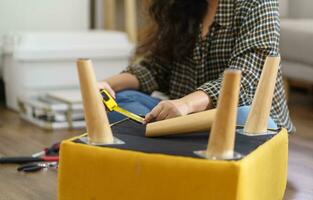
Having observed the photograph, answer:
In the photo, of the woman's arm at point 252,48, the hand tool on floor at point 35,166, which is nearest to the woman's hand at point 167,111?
the woman's arm at point 252,48

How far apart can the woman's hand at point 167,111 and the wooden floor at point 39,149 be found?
1.13ft

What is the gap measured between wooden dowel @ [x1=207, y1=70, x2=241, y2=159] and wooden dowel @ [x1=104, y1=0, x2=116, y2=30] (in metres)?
1.98

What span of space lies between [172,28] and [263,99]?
555 millimetres

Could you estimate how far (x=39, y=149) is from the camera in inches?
67.7

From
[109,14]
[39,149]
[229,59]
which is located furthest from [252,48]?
[109,14]

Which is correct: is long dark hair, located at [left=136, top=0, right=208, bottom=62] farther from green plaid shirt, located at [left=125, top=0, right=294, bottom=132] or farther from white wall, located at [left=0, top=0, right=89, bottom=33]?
white wall, located at [left=0, top=0, right=89, bottom=33]

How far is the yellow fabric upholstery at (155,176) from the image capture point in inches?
33.8

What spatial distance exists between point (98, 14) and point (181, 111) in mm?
1841

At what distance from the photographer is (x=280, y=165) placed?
112 centimetres

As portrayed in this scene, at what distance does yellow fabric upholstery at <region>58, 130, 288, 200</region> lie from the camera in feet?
2.82

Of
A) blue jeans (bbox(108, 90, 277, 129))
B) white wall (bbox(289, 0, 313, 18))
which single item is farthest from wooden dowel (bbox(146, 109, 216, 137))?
white wall (bbox(289, 0, 313, 18))

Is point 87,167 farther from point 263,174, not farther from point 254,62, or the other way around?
point 254,62

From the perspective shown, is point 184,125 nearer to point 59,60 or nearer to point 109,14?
point 59,60

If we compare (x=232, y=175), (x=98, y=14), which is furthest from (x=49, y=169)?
(x=98, y=14)
